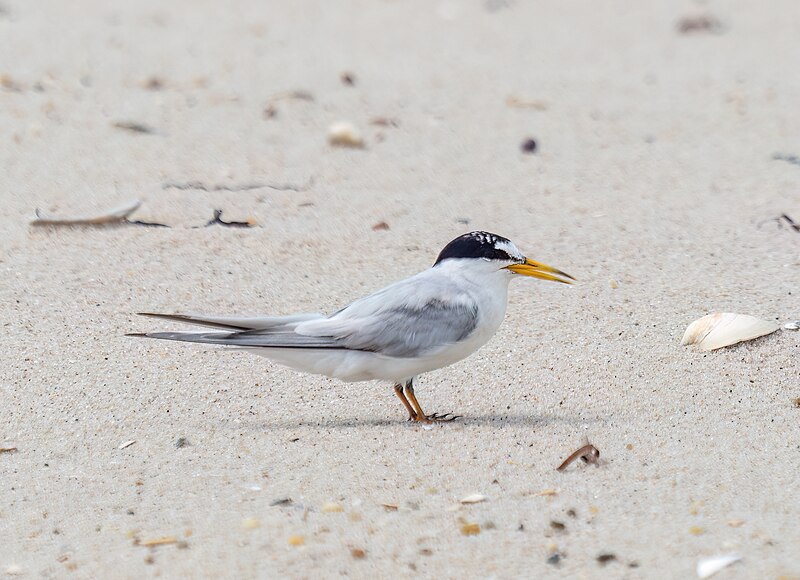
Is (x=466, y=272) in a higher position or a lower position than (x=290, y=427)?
higher

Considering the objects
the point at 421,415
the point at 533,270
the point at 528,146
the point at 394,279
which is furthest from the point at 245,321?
the point at 528,146

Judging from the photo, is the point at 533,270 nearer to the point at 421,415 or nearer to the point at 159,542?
the point at 421,415

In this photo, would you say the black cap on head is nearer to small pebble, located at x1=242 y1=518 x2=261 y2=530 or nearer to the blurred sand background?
the blurred sand background

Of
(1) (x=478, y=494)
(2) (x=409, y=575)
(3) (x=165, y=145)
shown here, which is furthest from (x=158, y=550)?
(3) (x=165, y=145)

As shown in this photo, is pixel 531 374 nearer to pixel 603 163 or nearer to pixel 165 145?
pixel 603 163

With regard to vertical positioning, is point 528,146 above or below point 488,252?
below

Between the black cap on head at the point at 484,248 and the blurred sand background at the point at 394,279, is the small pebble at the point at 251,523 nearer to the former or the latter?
the blurred sand background at the point at 394,279

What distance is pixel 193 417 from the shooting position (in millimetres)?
4082

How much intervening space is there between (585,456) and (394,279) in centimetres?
181

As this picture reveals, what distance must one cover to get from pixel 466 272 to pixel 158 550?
1568 mm

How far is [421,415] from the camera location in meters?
4.07

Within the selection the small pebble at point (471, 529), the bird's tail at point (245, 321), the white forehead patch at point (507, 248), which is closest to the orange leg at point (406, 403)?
the bird's tail at point (245, 321)

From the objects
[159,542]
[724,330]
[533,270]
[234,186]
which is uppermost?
[533,270]

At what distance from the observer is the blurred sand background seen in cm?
326
